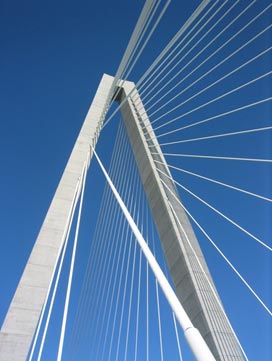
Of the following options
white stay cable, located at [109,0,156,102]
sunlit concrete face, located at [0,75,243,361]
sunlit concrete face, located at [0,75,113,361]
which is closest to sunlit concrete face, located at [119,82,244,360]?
sunlit concrete face, located at [0,75,243,361]

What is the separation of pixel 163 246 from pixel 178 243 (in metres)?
0.66

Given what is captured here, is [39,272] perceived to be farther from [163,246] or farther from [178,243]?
[163,246]

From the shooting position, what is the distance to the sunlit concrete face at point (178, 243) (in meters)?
6.03

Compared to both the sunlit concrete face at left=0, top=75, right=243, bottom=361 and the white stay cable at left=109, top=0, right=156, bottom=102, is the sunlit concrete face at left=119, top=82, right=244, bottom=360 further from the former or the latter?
the white stay cable at left=109, top=0, right=156, bottom=102

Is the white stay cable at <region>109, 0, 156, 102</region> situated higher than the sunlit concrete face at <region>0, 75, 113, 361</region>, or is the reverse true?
the white stay cable at <region>109, 0, 156, 102</region>

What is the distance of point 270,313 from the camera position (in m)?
4.60

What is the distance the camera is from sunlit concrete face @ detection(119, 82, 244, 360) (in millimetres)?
6031

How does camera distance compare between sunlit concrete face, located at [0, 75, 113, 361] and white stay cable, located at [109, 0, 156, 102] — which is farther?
white stay cable, located at [109, 0, 156, 102]

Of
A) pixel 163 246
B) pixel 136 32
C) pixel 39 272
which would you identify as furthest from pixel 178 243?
pixel 136 32

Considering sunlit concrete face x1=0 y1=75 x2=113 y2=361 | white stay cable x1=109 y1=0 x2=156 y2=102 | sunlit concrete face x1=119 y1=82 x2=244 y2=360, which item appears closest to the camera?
sunlit concrete face x1=0 y1=75 x2=113 y2=361

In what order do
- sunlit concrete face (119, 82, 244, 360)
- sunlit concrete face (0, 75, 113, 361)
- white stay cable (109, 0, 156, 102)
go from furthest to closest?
sunlit concrete face (119, 82, 244, 360) → white stay cable (109, 0, 156, 102) → sunlit concrete face (0, 75, 113, 361)

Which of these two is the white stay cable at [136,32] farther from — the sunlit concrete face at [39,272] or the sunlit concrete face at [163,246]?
the sunlit concrete face at [39,272]

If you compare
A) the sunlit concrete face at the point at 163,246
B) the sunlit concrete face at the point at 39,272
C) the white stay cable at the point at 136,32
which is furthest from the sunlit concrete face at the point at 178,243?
the sunlit concrete face at the point at 39,272

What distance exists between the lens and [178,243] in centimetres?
748
